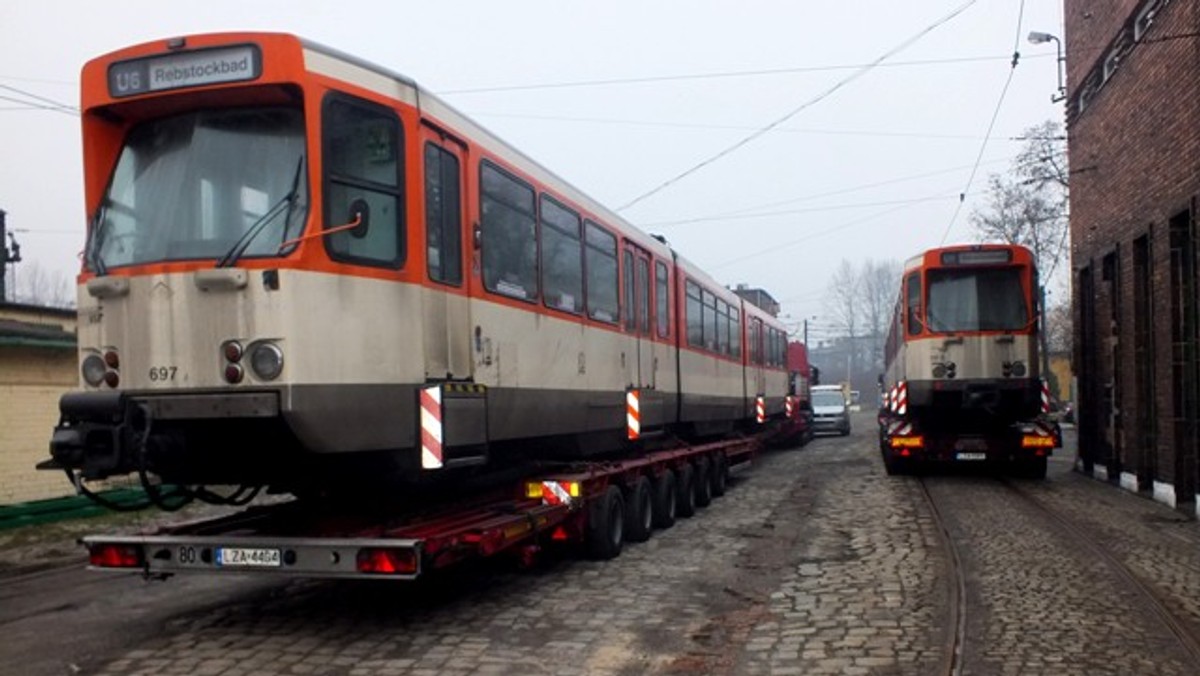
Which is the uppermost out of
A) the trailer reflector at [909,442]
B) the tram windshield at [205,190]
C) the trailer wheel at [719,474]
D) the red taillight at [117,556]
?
the tram windshield at [205,190]

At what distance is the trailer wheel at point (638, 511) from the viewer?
35.4 ft

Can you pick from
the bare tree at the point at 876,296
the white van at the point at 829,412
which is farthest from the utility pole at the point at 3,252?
the bare tree at the point at 876,296

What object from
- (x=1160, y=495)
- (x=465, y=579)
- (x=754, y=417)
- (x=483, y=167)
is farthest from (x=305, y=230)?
(x=754, y=417)

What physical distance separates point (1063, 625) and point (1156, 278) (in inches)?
339

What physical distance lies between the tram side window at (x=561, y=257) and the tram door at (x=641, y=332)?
5.55ft

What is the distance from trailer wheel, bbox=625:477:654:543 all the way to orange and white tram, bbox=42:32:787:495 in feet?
11.5

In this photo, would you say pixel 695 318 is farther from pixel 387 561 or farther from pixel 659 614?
pixel 387 561

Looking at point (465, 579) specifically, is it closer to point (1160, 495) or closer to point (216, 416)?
point (216, 416)

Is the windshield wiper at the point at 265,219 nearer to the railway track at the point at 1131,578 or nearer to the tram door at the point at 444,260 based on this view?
the tram door at the point at 444,260

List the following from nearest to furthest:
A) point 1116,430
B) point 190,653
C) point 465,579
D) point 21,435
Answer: point 190,653 → point 465,579 → point 21,435 → point 1116,430

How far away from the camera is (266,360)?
19.1 feet

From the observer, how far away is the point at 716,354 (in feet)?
54.4

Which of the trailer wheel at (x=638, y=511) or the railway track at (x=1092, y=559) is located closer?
the railway track at (x=1092, y=559)

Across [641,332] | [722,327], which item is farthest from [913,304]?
[641,332]
